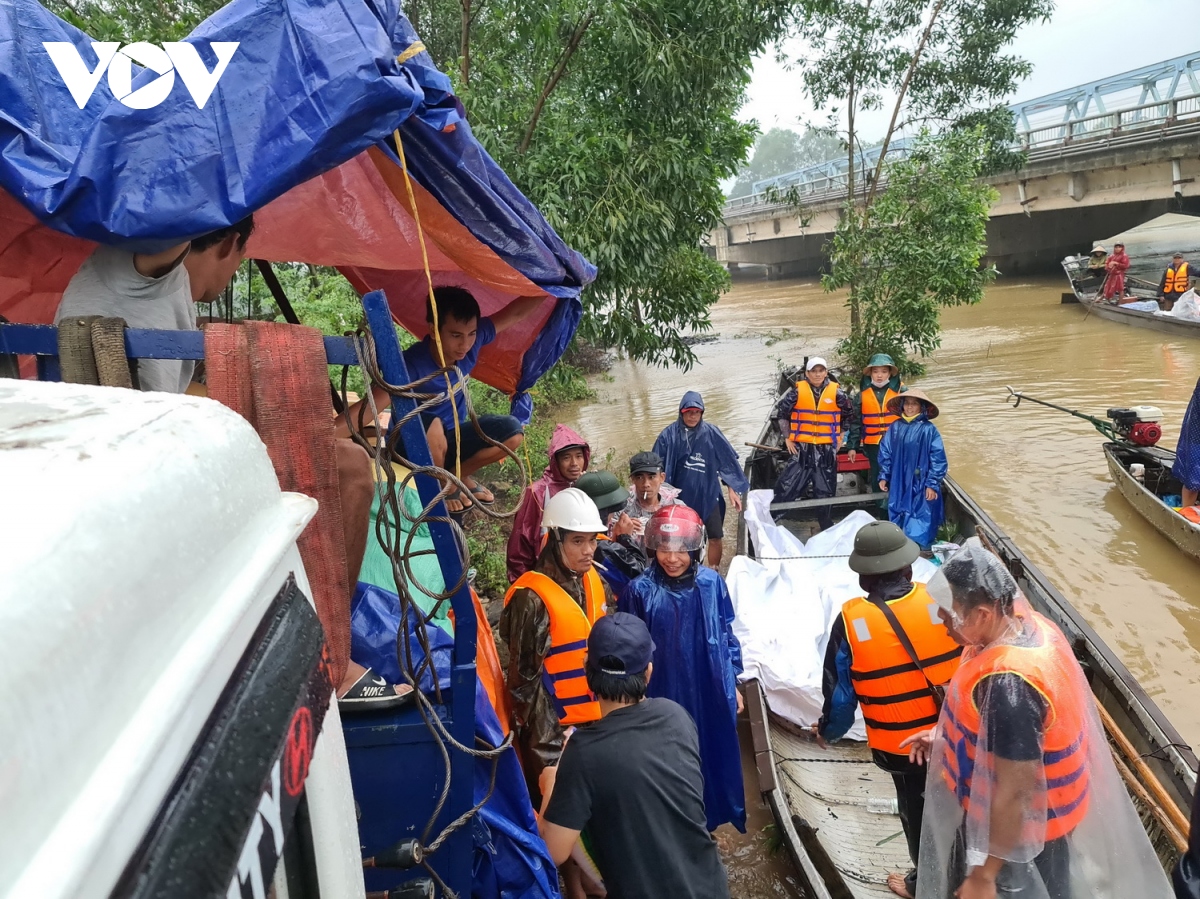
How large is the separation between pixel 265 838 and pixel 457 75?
7.12 metres

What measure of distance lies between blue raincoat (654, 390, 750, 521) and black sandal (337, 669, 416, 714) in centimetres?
472

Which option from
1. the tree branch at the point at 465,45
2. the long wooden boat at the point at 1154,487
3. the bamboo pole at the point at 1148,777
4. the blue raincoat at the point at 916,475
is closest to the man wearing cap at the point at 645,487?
the blue raincoat at the point at 916,475

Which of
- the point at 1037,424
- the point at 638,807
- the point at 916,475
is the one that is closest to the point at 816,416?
the point at 916,475

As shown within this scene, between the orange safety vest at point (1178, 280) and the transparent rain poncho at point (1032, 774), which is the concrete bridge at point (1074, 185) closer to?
the orange safety vest at point (1178, 280)

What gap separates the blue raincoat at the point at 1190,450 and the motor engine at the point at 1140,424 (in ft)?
2.92

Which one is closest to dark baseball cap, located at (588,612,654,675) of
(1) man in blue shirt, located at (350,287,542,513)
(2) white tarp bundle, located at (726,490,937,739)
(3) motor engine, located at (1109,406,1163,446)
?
(1) man in blue shirt, located at (350,287,542,513)

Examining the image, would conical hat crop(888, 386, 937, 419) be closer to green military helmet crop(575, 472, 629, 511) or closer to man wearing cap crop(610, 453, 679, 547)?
man wearing cap crop(610, 453, 679, 547)

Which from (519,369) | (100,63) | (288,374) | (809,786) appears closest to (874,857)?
(809,786)

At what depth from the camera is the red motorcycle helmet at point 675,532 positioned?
3.65 metres

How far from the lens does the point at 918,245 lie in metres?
11.8

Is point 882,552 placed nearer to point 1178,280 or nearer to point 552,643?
point 552,643

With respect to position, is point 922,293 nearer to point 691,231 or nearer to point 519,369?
point 691,231

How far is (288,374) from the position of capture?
67.7 inches

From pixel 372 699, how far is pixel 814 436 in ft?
21.2
